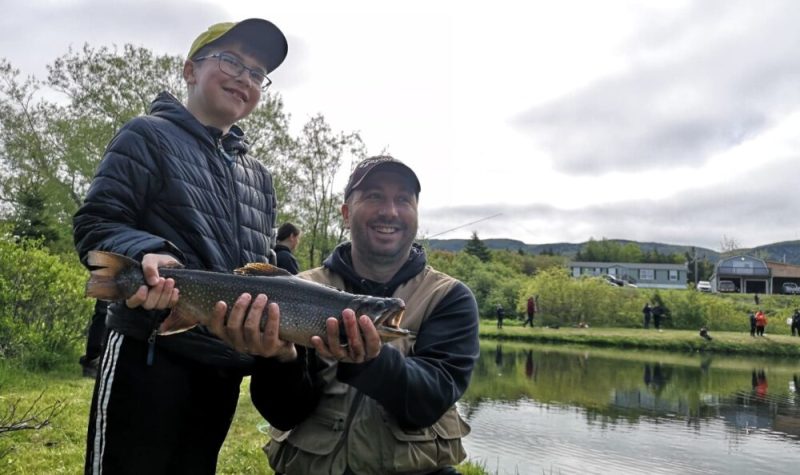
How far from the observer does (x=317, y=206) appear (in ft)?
100

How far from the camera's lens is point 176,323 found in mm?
2492

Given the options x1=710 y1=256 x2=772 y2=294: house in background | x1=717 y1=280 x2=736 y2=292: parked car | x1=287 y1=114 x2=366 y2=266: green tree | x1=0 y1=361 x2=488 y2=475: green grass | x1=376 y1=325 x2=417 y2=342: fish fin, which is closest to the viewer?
x1=376 y1=325 x2=417 y2=342: fish fin

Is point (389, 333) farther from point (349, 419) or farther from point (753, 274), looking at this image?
point (753, 274)

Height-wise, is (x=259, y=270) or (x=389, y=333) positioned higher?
(x=259, y=270)

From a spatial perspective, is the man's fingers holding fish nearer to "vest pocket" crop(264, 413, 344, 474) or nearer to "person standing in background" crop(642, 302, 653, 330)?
"vest pocket" crop(264, 413, 344, 474)

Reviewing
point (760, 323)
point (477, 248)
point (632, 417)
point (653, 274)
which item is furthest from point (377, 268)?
point (653, 274)

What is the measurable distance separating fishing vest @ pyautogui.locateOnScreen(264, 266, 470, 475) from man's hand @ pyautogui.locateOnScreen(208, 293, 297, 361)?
50 centimetres

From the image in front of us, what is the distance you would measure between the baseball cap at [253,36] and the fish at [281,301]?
1174 mm

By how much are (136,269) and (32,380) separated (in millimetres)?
8857

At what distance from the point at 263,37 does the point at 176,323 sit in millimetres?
1517

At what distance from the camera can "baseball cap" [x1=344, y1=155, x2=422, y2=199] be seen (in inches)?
133

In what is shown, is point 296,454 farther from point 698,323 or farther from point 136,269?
point 698,323

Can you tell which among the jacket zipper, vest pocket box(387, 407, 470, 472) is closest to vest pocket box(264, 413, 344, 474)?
vest pocket box(387, 407, 470, 472)

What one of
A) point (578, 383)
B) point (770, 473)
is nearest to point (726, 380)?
point (578, 383)
